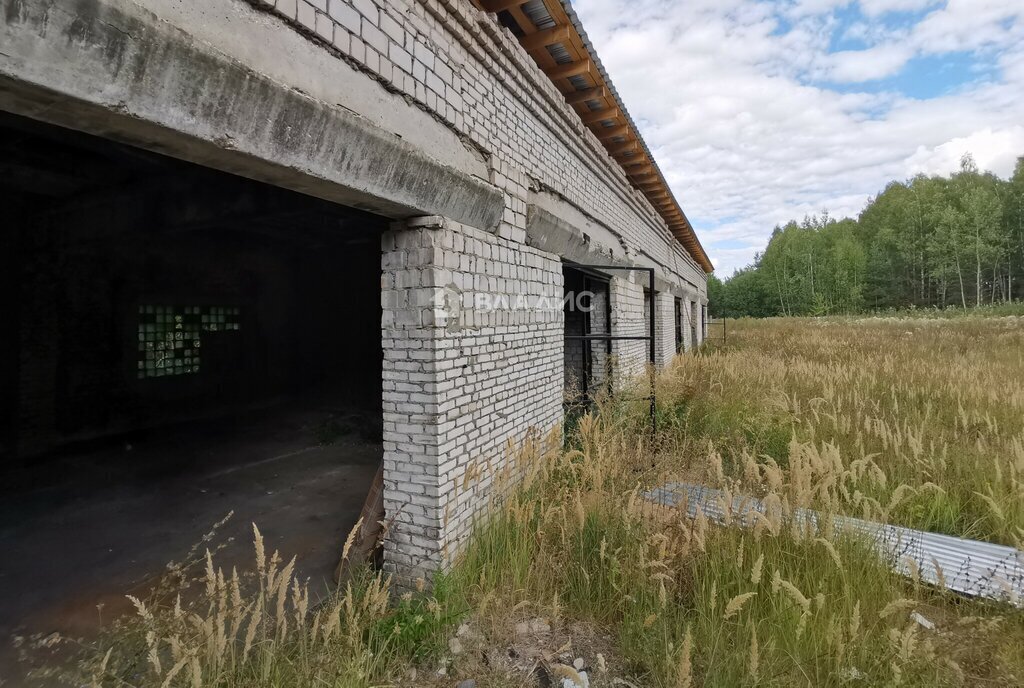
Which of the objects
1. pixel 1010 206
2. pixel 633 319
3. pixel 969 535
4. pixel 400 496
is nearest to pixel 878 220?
pixel 1010 206

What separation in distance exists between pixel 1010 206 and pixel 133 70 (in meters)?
51.5

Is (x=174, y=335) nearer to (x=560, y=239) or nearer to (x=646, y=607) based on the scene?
(x=560, y=239)

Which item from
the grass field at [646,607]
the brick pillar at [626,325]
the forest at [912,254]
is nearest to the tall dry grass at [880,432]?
the grass field at [646,607]

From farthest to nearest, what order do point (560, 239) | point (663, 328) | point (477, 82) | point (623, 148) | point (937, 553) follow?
point (663, 328)
point (623, 148)
point (560, 239)
point (477, 82)
point (937, 553)

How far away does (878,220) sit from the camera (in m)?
46.1

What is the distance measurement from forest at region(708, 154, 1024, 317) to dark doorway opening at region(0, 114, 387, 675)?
135 ft

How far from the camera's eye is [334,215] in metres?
6.40

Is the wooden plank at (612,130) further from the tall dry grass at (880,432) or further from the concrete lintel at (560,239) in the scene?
the tall dry grass at (880,432)

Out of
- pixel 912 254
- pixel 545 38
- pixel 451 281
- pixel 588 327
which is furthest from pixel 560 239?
pixel 912 254

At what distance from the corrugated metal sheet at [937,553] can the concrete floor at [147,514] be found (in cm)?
313

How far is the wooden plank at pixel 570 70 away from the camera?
4965mm

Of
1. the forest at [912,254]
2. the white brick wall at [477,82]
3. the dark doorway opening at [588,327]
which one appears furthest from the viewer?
the forest at [912,254]

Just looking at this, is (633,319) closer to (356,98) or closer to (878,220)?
(356,98)

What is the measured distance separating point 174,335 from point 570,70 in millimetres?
8899
